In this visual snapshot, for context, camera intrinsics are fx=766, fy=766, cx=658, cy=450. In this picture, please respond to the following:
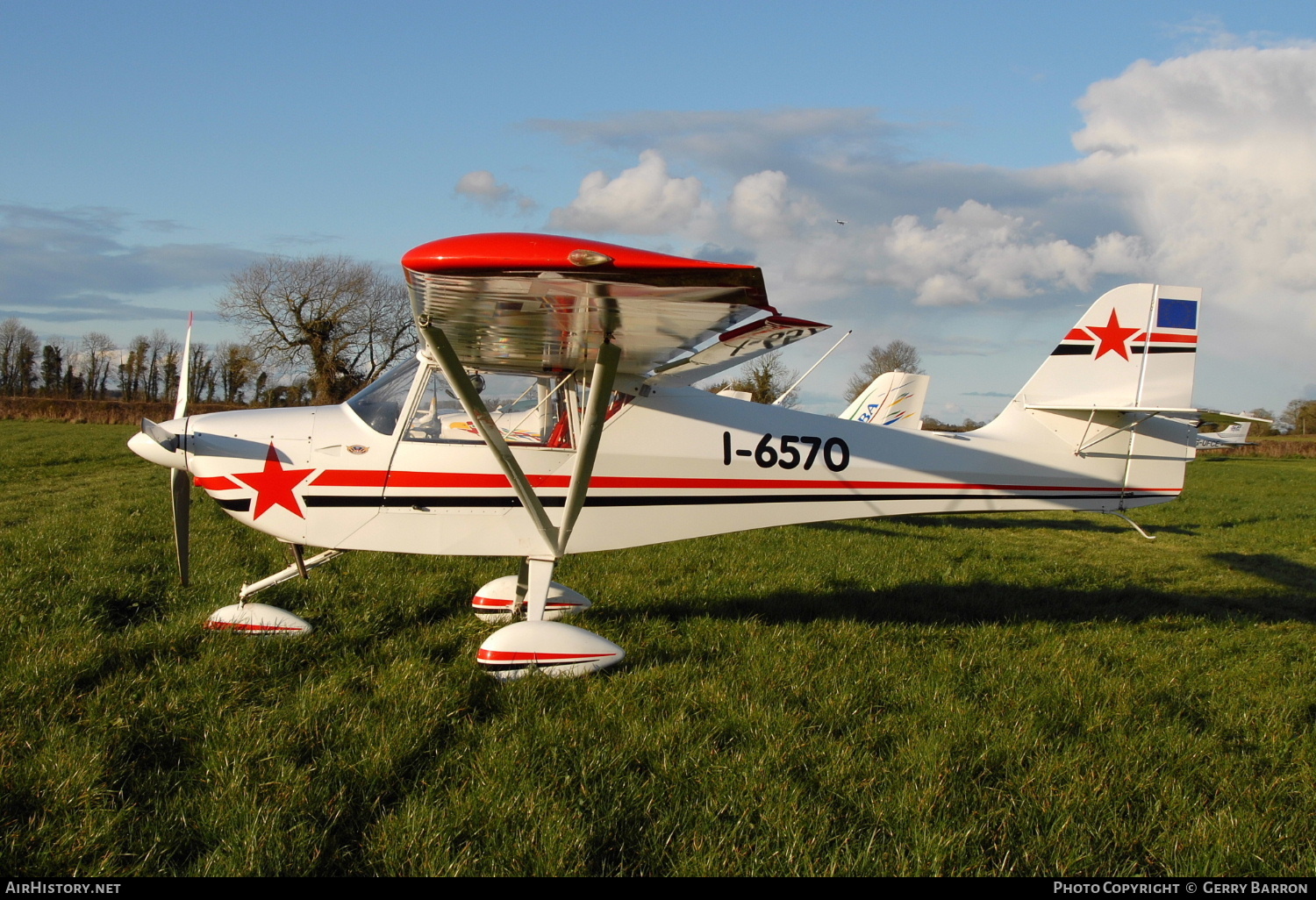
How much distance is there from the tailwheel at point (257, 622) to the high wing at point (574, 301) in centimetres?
198

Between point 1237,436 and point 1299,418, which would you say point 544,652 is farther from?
point 1299,418

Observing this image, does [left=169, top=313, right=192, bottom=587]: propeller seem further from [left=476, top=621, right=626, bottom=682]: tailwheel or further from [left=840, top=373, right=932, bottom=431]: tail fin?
[left=840, top=373, right=932, bottom=431]: tail fin

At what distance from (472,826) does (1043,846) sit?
216 centimetres

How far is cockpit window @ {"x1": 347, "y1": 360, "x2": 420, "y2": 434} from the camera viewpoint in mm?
5035

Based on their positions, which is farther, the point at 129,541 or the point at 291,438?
the point at 129,541

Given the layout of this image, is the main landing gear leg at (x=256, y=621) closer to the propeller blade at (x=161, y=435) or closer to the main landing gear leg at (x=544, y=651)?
the propeller blade at (x=161, y=435)

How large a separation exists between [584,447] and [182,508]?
2.83 metres

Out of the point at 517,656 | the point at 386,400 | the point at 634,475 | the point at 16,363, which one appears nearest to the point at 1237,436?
the point at 634,475

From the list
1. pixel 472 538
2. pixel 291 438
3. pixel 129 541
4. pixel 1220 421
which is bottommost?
pixel 129 541

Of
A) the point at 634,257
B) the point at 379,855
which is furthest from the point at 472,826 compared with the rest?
the point at 634,257

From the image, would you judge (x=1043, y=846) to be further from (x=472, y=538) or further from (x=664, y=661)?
(x=472, y=538)

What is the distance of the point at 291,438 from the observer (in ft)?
16.3

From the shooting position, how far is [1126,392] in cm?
648

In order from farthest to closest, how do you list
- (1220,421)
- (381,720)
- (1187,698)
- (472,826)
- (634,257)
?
(1220,421) < (1187,698) < (381,720) < (634,257) < (472,826)
